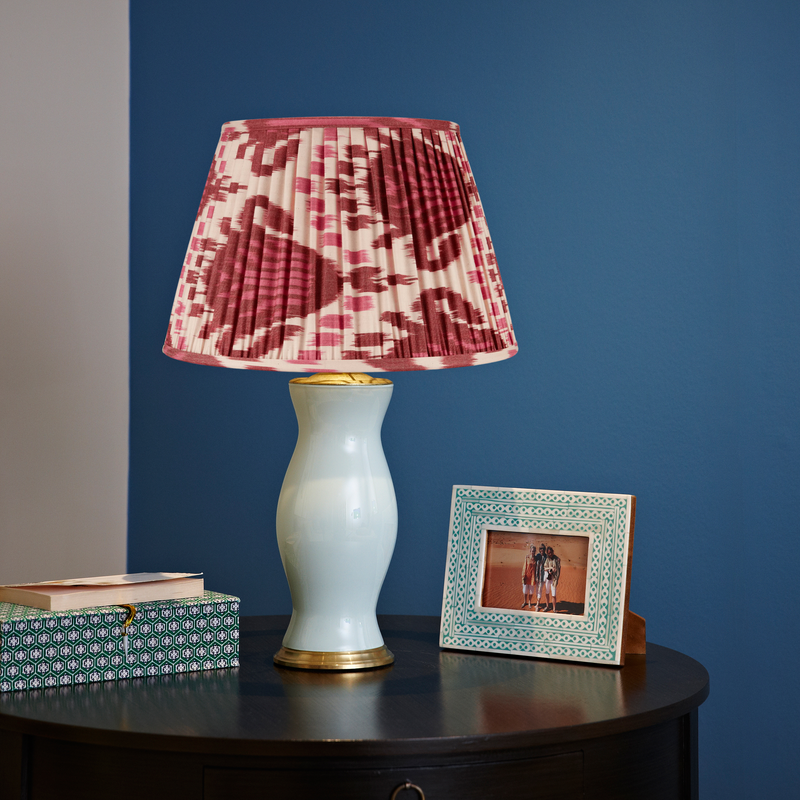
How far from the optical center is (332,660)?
1.03 m

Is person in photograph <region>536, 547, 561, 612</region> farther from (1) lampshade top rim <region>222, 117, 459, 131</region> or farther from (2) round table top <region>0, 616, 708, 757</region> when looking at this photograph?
(1) lampshade top rim <region>222, 117, 459, 131</region>

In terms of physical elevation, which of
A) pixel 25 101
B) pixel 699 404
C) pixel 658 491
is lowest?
pixel 658 491

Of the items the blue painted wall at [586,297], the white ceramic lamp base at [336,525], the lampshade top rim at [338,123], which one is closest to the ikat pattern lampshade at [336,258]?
the lampshade top rim at [338,123]

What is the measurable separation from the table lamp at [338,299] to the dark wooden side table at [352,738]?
5.4 inches

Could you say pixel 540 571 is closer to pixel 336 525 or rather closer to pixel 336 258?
pixel 336 525

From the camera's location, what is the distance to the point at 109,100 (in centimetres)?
170

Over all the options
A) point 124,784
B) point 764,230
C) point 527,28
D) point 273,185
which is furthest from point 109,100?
point 124,784

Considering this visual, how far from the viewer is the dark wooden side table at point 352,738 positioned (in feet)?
2.60

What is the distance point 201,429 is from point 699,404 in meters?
0.87

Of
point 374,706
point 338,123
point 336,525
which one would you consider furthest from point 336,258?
point 374,706

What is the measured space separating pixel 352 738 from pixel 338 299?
0.40m

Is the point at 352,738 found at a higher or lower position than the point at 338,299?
lower

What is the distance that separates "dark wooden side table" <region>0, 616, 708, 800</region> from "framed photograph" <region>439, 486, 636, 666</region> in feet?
0.31

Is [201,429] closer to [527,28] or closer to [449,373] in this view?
[449,373]
